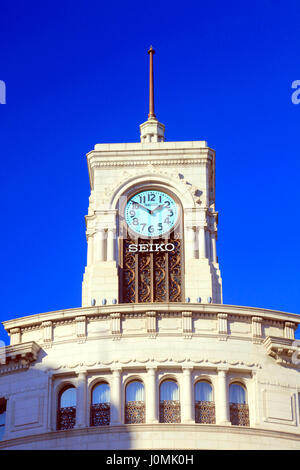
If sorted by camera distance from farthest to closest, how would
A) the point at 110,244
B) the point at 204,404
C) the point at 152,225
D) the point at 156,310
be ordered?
the point at 152,225 → the point at 110,244 → the point at 156,310 → the point at 204,404

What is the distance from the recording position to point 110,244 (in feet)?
244

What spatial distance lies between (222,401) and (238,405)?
103 cm

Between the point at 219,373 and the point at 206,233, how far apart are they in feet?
44.8

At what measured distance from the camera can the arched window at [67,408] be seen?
208ft

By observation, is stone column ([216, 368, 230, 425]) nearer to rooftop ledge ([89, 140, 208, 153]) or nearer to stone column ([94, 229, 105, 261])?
stone column ([94, 229, 105, 261])

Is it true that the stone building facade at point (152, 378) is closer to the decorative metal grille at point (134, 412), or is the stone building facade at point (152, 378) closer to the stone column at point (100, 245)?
the decorative metal grille at point (134, 412)

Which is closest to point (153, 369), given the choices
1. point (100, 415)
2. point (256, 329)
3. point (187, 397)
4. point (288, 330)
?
point (187, 397)

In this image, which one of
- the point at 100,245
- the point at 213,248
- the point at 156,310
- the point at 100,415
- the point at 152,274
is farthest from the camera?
the point at 213,248

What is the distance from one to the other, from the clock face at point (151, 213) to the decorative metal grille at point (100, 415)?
14.2m

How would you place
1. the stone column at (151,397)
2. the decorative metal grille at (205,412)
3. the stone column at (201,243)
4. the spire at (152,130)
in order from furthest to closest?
the spire at (152,130) < the stone column at (201,243) < the decorative metal grille at (205,412) < the stone column at (151,397)

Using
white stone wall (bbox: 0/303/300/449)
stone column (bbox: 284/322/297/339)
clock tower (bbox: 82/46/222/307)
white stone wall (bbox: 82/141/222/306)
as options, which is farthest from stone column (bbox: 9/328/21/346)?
stone column (bbox: 284/322/297/339)

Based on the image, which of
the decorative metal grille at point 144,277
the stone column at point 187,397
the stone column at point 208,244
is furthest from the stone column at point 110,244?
the stone column at point 187,397

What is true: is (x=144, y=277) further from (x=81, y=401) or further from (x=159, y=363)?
(x=81, y=401)
